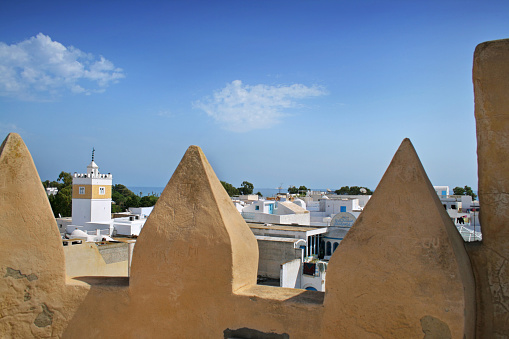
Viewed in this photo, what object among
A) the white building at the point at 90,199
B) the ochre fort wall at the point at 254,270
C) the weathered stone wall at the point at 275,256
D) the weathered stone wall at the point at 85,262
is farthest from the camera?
the white building at the point at 90,199

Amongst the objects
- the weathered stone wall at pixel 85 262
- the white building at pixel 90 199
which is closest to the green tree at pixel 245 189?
the white building at pixel 90 199

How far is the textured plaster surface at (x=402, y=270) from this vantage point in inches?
128

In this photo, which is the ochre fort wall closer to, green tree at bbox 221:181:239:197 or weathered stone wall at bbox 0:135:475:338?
weathered stone wall at bbox 0:135:475:338

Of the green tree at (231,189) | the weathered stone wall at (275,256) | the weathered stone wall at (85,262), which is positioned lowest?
the weathered stone wall at (275,256)

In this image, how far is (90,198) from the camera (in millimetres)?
41250

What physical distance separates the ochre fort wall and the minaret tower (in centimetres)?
3891

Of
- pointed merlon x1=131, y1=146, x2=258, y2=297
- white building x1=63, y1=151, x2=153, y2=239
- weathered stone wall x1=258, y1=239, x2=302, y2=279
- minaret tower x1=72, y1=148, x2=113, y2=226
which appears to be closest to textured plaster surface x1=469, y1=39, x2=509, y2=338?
pointed merlon x1=131, y1=146, x2=258, y2=297

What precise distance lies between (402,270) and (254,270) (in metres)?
1.58

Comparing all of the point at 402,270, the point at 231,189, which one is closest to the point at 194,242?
the point at 402,270

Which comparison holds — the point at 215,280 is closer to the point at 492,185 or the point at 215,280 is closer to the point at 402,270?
the point at 402,270

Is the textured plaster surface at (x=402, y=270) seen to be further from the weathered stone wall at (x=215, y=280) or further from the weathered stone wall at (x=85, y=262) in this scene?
the weathered stone wall at (x=85, y=262)

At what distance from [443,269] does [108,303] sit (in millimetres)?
3235

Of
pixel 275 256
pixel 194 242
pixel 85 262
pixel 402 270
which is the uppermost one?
pixel 194 242

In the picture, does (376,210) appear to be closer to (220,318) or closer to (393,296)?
(393,296)
